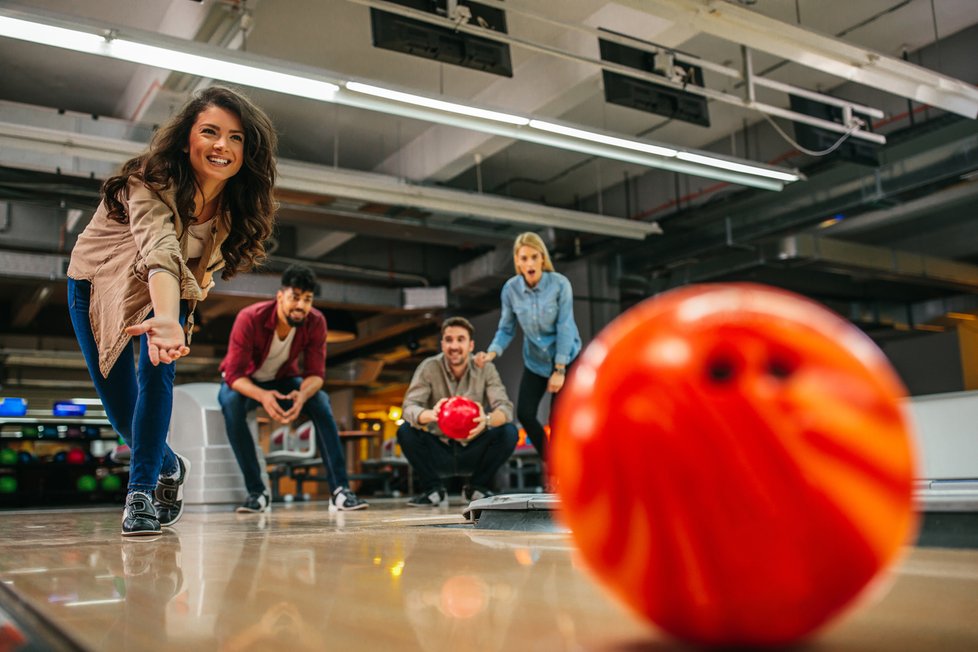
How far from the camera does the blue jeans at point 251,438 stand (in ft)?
14.7

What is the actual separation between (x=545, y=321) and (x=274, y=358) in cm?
146

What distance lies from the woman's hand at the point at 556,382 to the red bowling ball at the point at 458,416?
0.45 meters

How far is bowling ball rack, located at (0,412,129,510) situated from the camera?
37.9 ft

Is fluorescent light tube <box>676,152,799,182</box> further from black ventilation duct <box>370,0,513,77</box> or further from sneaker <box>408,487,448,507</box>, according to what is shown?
sneaker <box>408,487,448,507</box>

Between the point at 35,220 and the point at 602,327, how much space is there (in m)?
6.95

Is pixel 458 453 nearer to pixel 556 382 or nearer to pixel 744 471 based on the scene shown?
pixel 556 382

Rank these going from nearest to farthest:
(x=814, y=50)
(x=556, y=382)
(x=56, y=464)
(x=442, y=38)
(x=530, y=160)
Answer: (x=556, y=382), (x=442, y=38), (x=814, y=50), (x=530, y=160), (x=56, y=464)

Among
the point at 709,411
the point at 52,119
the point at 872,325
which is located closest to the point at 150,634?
the point at 709,411

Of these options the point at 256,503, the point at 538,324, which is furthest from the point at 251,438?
the point at 538,324

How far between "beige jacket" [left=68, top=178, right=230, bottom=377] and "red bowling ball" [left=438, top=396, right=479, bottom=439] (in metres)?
2.07

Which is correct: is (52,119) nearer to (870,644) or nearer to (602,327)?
(602,327)

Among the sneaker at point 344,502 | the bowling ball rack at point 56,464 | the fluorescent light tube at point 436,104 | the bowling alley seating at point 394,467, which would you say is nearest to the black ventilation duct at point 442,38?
the fluorescent light tube at point 436,104

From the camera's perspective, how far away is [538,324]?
449cm

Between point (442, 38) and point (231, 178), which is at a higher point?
point (442, 38)
